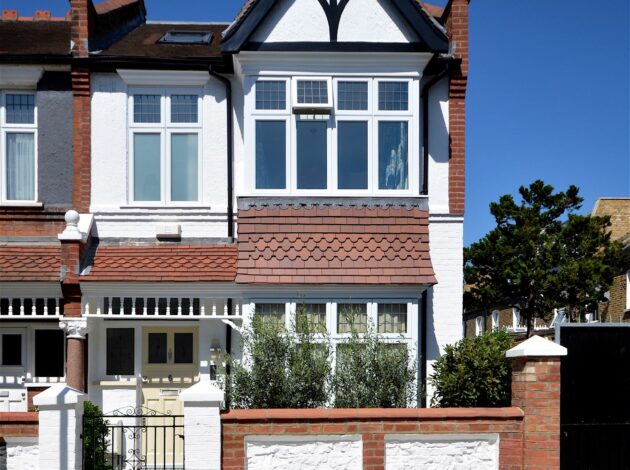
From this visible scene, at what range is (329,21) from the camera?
39.1 feet

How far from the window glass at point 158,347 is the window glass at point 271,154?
3.17 m

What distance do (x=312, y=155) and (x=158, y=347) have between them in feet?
13.7

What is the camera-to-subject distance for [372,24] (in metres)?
11.9

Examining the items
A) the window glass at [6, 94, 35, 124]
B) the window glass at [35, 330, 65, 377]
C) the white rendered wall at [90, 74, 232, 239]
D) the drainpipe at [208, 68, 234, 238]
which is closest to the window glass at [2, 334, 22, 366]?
the window glass at [35, 330, 65, 377]

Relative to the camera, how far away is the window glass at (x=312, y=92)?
11.8m

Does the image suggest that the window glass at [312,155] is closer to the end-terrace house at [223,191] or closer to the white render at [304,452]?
the end-terrace house at [223,191]

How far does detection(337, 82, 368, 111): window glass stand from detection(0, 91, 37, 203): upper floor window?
17.3ft

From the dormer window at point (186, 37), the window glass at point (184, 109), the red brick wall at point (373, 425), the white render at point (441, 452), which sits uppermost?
the dormer window at point (186, 37)

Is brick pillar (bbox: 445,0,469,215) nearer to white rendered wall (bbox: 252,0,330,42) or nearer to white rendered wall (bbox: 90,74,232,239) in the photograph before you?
white rendered wall (bbox: 252,0,330,42)

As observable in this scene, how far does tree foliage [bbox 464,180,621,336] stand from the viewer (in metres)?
24.6

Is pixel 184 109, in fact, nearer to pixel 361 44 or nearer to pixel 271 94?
pixel 271 94

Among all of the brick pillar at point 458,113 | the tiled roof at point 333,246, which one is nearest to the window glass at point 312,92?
the tiled roof at point 333,246

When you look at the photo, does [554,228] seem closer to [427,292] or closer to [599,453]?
[427,292]

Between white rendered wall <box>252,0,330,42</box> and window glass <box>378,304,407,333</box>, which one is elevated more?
white rendered wall <box>252,0,330,42</box>
